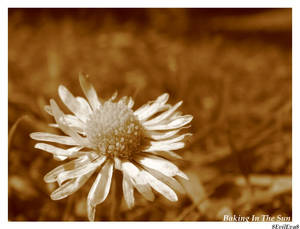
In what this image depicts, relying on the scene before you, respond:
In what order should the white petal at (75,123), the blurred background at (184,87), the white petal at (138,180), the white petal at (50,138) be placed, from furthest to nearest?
1. the blurred background at (184,87)
2. the white petal at (75,123)
3. the white petal at (50,138)
4. the white petal at (138,180)

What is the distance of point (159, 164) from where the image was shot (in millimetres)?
1037

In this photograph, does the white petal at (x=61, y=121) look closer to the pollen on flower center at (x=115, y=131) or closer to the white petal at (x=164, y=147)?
the pollen on flower center at (x=115, y=131)

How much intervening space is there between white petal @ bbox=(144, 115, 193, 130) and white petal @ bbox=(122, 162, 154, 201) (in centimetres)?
20

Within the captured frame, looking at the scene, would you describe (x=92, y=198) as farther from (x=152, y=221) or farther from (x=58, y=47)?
(x=58, y=47)

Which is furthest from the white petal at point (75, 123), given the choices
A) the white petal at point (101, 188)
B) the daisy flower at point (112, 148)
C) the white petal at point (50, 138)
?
the white petal at point (101, 188)

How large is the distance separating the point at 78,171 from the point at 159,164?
0.79ft

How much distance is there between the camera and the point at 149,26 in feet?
9.72

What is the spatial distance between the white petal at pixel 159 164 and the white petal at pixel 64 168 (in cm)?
17

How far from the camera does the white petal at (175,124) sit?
1120 millimetres

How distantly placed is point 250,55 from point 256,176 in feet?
4.79

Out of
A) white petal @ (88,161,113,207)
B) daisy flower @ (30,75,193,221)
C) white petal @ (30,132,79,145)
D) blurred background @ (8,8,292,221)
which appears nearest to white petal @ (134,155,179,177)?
daisy flower @ (30,75,193,221)

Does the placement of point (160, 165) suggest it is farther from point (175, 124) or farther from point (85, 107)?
point (85, 107)

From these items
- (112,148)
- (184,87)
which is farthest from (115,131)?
(184,87)

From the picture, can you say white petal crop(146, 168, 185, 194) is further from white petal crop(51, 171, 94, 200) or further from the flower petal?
white petal crop(51, 171, 94, 200)
